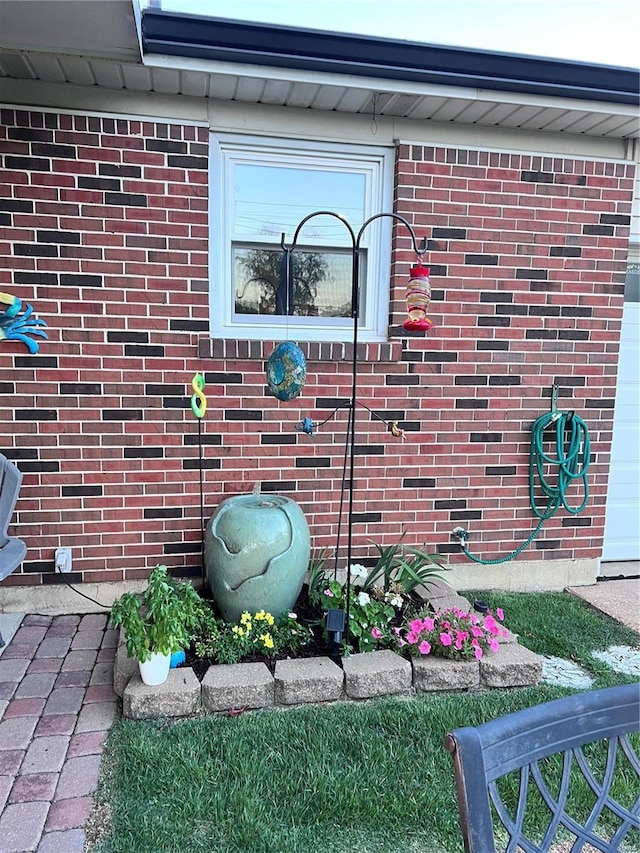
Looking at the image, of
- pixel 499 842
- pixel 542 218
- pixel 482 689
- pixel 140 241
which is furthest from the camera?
pixel 542 218

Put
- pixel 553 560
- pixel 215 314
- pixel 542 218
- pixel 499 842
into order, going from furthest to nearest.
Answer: pixel 553 560 → pixel 542 218 → pixel 215 314 → pixel 499 842

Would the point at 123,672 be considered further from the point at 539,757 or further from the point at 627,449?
the point at 627,449

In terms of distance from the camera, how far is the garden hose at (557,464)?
3756 millimetres

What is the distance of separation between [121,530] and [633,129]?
392cm

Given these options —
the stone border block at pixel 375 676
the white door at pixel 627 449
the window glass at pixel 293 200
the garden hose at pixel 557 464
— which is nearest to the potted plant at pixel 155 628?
the stone border block at pixel 375 676

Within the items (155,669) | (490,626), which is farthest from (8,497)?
(490,626)

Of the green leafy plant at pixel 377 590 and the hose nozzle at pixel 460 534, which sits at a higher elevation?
the hose nozzle at pixel 460 534

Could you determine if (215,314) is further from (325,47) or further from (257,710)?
(257,710)

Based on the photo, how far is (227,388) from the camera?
3.38 metres

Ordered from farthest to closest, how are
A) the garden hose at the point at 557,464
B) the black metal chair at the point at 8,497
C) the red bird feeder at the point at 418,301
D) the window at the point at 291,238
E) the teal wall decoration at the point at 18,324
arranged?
the garden hose at the point at 557,464 < the window at the point at 291,238 < the black metal chair at the point at 8,497 < the teal wall decoration at the point at 18,324 < the red bird feeder at the point at 418,301

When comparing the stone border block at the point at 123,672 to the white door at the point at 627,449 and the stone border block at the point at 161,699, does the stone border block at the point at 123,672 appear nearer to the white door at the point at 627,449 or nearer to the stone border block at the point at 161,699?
the stone border block at the point at 161,699

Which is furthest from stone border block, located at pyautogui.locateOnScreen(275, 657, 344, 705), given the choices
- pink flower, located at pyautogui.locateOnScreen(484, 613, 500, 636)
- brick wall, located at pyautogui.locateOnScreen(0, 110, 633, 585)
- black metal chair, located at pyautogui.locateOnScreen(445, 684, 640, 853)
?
black metal chair, located at pyautogui.locateOnScreen(445, 684, 640, 853)

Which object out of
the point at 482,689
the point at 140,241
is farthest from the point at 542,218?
the point at 482,689

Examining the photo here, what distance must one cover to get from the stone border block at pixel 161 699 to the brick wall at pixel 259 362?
1.12m
